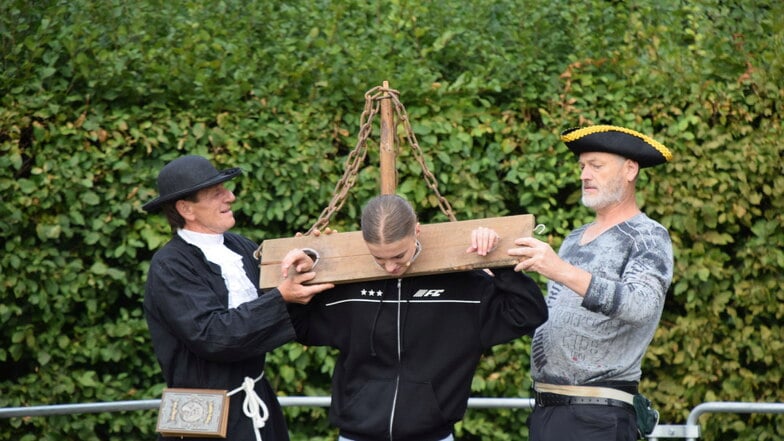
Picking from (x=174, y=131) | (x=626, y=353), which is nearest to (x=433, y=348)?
(x=626, y=353)

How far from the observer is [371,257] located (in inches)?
150

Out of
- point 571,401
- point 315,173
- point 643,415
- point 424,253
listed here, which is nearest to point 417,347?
point 424,253

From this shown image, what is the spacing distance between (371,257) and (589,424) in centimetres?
104

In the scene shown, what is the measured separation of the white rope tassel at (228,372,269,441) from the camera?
4.15 m

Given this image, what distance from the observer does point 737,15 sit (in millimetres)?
6617

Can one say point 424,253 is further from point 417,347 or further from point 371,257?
point 417,347

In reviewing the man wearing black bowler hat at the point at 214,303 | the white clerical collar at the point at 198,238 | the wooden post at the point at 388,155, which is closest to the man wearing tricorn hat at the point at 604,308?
the wooden post at the point at 388,155

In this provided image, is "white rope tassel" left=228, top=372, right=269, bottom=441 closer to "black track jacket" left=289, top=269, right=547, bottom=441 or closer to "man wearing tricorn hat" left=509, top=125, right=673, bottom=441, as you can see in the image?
"black track jacket" left=289, top=269, right=547, bottom=441

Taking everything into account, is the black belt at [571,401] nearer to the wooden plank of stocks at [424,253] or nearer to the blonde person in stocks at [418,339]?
the blonde person in stocks at [418,339]

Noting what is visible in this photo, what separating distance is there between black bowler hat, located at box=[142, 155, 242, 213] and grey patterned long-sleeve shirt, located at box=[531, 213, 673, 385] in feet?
4.71

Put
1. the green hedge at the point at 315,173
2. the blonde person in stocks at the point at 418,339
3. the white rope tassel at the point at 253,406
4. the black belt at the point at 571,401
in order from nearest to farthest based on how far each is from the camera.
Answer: the blonde person in stocks at the point at 418,339, the black belt at the point at 571,401, the white rope tassel at the point at 253,406, the green hedge at the point at 315,173

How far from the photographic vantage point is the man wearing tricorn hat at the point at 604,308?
3.86 metres

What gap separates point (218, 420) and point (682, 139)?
10.6ft

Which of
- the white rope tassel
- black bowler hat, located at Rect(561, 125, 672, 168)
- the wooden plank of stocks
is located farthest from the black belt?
the white rope tassel
